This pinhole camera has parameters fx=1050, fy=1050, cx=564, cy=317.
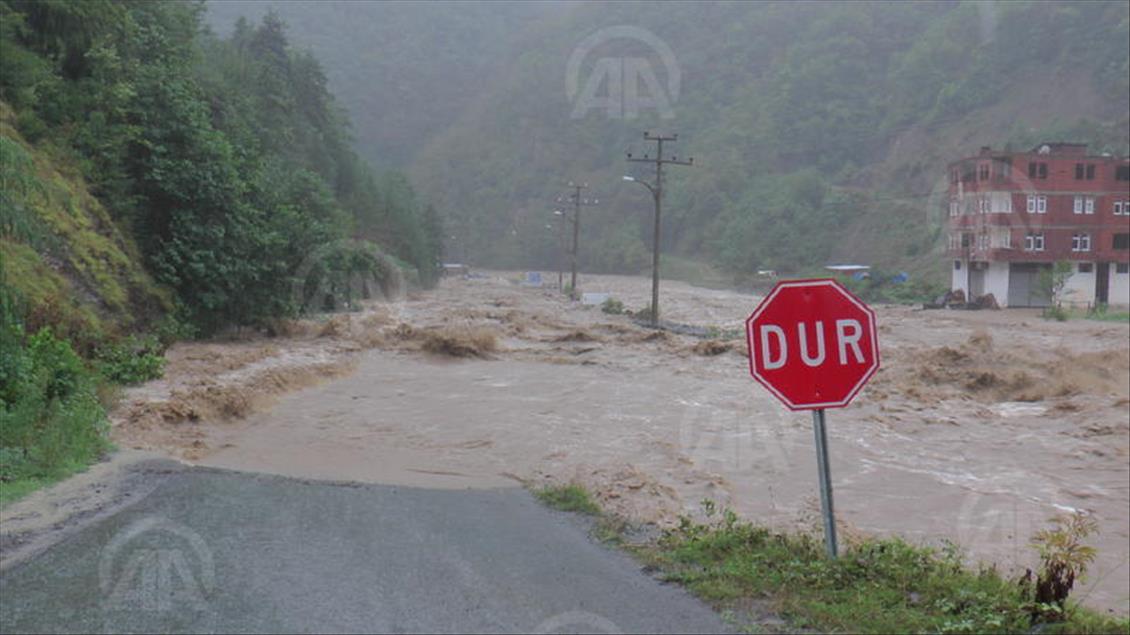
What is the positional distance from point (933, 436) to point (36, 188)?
54.5 feet

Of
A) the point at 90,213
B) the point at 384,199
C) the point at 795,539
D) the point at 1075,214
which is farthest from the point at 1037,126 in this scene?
the point at 795,539

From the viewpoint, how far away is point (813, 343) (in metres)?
6.89

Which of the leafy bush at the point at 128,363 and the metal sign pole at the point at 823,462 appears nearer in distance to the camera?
the metal sign pole at the point at 823,462

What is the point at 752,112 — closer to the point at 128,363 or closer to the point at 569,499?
the point at 128,363

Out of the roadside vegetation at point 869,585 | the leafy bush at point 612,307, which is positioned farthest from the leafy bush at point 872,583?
the leafy bush at point 612,307

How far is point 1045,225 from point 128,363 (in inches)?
2023

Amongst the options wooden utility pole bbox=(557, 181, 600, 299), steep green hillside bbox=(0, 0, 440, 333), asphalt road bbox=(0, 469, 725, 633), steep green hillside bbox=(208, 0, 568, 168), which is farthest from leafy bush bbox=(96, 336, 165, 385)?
steep green hillside bbox=(208, 0, 568, 168)

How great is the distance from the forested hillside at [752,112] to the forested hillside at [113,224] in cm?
1836

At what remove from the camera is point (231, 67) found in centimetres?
6134

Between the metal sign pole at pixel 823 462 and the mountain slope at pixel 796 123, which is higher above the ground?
the mountain slope at pixel 796 123

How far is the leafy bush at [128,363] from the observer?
64.6ft

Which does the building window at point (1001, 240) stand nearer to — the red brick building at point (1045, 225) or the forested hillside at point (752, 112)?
the red brick building at point (1045, 225)

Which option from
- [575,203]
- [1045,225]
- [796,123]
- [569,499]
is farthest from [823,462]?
[575,203]

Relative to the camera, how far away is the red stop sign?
6.77 meters
